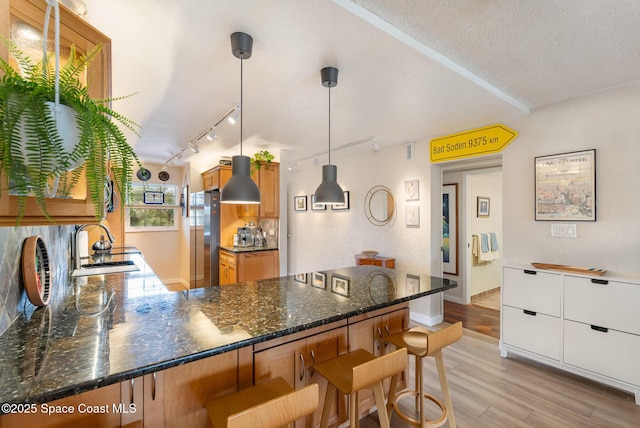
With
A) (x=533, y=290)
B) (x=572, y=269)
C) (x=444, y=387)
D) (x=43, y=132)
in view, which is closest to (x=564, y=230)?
(x=572, y=269)

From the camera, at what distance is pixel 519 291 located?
2801mm

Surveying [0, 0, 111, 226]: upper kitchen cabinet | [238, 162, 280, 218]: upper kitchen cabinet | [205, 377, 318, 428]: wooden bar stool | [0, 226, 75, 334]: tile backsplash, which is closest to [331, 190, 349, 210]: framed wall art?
[238, 162, 280, 218]: upper kitchen cabinet

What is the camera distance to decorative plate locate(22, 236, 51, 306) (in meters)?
1.29

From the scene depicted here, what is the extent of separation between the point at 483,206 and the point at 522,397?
3534 millimetres

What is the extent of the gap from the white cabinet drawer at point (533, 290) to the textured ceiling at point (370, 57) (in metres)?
1.59

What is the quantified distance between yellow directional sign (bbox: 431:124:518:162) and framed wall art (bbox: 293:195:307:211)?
286cm

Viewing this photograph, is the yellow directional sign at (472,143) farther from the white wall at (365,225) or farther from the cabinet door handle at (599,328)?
the cabinet door handle at (599,328)

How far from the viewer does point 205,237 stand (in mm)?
4867

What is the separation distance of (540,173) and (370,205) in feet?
7.35

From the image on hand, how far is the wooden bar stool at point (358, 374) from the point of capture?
128 centimetres

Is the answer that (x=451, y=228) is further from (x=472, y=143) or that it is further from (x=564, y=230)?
(x=564, y=230)

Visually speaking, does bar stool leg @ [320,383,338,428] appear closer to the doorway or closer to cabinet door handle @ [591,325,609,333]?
cabinet door handle @ [591,325,609,333]

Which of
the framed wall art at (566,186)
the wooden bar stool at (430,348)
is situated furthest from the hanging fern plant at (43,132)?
the framed wall art at (566,186)

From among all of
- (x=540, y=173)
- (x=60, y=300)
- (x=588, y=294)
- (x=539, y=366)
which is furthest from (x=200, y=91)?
(x=539, y=366)
